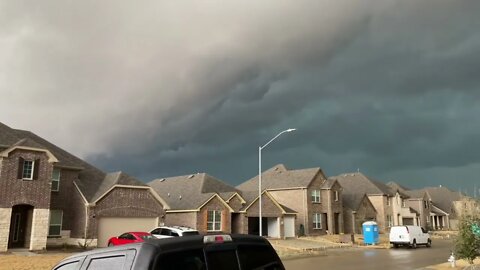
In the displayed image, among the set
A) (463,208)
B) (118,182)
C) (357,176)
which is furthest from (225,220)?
(357,176)

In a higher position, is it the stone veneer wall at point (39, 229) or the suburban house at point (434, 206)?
the suburban house at point (434, 206)

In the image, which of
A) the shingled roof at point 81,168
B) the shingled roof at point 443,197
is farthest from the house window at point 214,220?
the shingled roof at point 443,197

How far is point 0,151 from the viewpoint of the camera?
32.7 meters

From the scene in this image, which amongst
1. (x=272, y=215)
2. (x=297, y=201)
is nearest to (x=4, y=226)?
(x=272, y=215)

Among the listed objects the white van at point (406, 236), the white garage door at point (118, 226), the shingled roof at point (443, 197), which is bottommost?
the white van at point (406, 236)

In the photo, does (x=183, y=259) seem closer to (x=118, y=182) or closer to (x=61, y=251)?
(x=61, y=251)

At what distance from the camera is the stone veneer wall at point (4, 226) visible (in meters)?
29.9

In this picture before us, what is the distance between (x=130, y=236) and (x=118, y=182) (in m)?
10.4

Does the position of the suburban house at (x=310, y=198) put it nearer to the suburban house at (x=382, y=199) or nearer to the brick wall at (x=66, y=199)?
the suburban house at (x=382, y=199)

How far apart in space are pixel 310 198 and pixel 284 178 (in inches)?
218

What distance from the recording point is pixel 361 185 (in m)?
75.6

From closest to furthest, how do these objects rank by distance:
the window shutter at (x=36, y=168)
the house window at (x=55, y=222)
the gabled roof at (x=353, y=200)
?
the window shutter at (x=36, y=168), the house window at (x=55, y=222), the gabled roof at (x=353, y=200)

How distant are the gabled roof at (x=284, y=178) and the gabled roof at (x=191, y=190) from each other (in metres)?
8.83

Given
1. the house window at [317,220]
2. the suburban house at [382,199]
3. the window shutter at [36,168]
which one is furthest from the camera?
the suburban house at [382,199]
